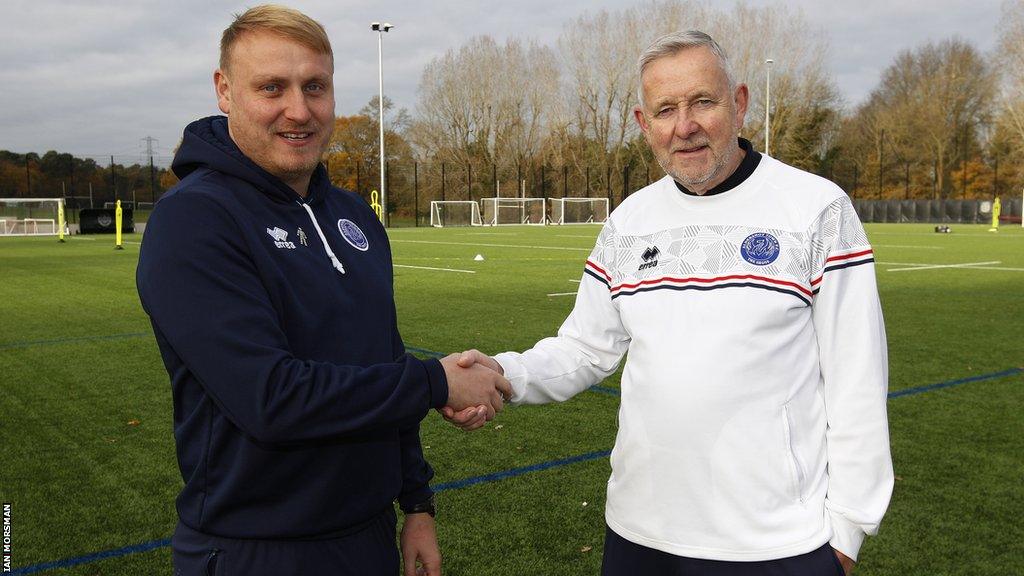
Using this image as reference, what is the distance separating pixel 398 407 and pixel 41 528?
298 cm

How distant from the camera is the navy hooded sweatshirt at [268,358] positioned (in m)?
1.66

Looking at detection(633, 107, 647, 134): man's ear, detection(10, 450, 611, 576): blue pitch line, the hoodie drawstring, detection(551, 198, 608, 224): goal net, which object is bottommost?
detection(10, 450, 611, 576): blue pitch line

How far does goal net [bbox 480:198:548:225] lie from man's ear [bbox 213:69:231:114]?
43.3m

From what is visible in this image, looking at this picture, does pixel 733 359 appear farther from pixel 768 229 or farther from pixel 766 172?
pixel 766 172

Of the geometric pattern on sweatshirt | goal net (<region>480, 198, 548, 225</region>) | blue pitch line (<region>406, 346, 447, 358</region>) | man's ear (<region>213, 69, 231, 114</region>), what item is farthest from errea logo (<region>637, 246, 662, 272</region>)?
goal net (<region>480, 198, 548, 225</region>)

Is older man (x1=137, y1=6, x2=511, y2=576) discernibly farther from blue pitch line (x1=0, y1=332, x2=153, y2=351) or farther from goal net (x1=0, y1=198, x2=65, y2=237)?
goal net (x1=0, y1=198, x2=65, y2=237)

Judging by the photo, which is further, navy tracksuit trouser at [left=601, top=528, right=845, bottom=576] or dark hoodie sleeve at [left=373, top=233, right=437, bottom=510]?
dark hoodie sleeve at [left=373, top=233, right=437, bottom=510]

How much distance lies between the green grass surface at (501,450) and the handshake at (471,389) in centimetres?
156

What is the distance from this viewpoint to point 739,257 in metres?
2.02

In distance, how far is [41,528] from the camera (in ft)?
12.7

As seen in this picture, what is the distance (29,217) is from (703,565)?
Result: 42.4 metres

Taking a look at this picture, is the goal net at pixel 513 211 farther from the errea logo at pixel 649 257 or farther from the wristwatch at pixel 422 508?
the errea logo at pixel 649 257

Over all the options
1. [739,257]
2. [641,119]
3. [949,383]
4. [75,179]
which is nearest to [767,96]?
[75,179]

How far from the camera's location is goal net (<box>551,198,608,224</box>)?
48812 mm
